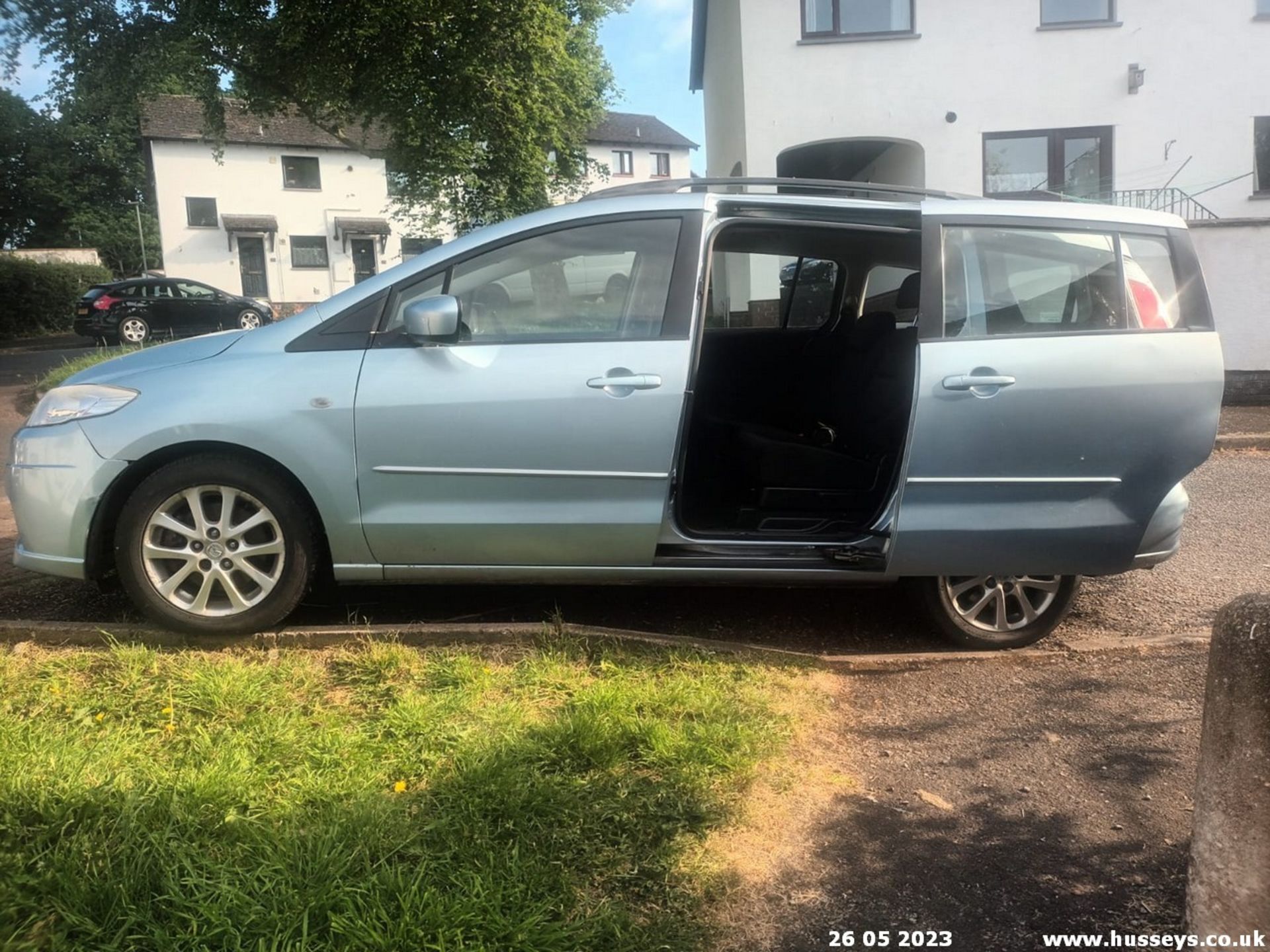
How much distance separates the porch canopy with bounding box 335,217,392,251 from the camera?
4191 centimetres

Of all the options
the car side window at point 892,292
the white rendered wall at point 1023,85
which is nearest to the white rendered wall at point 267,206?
the white rendered wall at point 1023,85

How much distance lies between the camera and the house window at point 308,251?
4147 cm

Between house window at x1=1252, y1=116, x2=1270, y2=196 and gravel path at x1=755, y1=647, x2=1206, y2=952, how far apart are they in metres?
14.8

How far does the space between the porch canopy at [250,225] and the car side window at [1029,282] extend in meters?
40.9

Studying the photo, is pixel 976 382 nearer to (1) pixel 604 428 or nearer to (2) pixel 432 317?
(1) pixel 604 428

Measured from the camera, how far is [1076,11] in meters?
15.4

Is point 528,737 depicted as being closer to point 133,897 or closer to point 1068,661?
point 133,897

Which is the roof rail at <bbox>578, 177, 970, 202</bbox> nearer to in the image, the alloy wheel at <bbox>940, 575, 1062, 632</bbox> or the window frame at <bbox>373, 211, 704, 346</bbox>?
the window frame at <bbox>373, 211, 704, 346</bbox>

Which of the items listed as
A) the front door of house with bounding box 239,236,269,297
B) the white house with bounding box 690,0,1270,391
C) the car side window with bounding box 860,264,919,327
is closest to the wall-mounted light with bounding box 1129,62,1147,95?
the white house with bounding box 690,0,1270,391

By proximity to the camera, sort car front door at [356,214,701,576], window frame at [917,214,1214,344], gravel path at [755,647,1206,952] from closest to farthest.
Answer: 1. gravel path at [755,647,1206,952]
2. car front door at [356,214,701,576]
3. window frame at [917,214,1214,344]

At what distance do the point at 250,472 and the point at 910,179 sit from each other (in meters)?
14.4

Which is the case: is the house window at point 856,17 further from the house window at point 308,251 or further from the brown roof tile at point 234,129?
the house window at point 308,251

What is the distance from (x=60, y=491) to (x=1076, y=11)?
1642 cm

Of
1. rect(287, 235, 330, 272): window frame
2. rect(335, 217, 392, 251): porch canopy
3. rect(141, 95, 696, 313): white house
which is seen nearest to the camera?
rect(141, 95, 696, 313): white house
